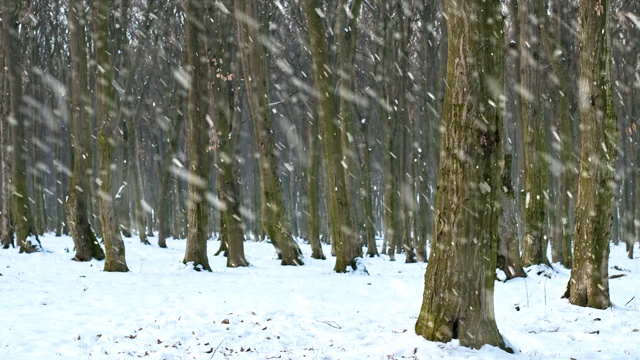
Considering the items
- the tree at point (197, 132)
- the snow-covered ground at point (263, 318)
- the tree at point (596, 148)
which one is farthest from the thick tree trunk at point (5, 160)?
the tree at point (596, 148)

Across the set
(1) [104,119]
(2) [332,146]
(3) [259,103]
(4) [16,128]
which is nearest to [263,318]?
(2) [332,146]

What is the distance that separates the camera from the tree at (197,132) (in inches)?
499

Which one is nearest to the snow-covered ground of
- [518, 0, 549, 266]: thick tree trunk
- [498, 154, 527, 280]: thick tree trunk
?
[498, 154, 527, 280]: thick tree trunk

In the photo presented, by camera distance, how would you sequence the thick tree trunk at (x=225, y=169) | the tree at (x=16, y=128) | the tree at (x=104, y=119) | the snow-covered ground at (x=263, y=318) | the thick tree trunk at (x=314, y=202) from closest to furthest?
the snow-covered ground at (x=263, y=318)
the tree at (x=104, y=119)
the thick tree trunk at (x=225, y=169)
the tree at (x=16, y=128)
the thick tree trunk at (x=314, y=202)

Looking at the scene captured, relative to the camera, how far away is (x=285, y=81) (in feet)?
86.1

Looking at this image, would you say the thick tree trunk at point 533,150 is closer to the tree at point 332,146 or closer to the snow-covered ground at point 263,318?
the snow-covered ground at point 263,318

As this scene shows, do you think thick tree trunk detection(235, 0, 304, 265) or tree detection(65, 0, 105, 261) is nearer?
tree detection(65, 0, 105, 261)

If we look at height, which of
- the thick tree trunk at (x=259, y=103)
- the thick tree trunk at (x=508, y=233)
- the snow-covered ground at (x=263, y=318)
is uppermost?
the thick tree trunk at (x=259, y=103)

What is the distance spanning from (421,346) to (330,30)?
555 inches

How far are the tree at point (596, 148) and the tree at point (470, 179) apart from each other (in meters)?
2.88

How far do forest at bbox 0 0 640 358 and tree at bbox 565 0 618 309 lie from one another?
0.02m

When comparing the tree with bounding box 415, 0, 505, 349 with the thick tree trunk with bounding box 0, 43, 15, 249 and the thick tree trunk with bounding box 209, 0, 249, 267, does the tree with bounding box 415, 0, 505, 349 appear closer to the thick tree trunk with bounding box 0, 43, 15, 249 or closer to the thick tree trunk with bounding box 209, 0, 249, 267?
the thick tree trunk with bounding box 209, 0, 249, 267

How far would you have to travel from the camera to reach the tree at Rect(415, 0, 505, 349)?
566 cm

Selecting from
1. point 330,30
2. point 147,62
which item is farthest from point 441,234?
point 147,62
